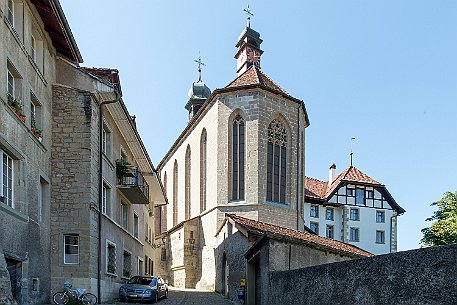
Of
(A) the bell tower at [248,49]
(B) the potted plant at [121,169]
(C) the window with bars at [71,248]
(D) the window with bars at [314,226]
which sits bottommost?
(D) the window with bars at [314,226]

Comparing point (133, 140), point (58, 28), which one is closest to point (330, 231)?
point (133, 140)

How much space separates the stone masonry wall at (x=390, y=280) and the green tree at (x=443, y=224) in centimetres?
3363

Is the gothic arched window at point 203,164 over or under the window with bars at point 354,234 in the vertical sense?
over

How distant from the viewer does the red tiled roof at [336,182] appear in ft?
172

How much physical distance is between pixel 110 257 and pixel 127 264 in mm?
4364

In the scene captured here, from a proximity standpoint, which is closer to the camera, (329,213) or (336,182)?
(329,213)

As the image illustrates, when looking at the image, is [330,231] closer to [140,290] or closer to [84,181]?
[140,290]

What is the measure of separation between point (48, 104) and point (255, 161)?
19.1 m

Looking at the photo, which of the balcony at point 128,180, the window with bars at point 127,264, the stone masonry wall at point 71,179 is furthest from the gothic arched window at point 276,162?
the stone masonry wall at point 71,179

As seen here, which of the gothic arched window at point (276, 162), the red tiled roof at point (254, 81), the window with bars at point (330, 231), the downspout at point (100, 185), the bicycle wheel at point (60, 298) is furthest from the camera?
the window with bars at point (330, 231)

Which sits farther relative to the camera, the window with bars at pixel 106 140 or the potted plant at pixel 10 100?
the window with bars at pixel 106 140

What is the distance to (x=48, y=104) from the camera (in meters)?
16.8

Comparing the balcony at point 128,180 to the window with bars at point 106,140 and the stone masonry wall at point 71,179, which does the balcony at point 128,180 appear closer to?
the window with bars at point 106,140

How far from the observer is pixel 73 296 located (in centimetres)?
1541
